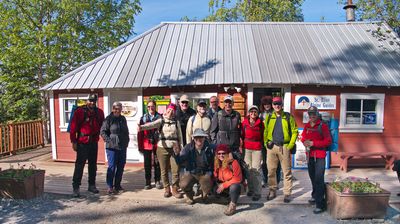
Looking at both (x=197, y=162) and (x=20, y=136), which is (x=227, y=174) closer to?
(x=197, y=162)

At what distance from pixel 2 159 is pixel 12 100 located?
22.0 ft

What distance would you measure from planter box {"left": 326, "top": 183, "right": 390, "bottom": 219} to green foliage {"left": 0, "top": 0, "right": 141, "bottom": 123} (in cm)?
1150

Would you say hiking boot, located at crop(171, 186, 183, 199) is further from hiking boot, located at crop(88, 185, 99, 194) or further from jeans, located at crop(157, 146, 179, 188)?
hiking boot, located at crop(88, 185, 99, 194)

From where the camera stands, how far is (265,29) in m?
9.91

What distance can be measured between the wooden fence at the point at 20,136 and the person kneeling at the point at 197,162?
7.56 metres

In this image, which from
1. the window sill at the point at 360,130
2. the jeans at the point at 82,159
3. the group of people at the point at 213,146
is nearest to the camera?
the group of people at the point at 213,146

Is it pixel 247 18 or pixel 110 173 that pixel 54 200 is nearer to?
pixel 110 173

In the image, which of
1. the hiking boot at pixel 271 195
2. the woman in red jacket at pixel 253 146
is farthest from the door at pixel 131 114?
the hiking boot at pixel 271 195

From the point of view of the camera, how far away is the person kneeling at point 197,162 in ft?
15.4

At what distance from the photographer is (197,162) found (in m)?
4.73

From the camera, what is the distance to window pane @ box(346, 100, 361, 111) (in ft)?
25.7

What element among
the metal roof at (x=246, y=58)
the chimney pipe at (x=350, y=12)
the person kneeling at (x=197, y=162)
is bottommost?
the person kneeling at (x=197, y=162)

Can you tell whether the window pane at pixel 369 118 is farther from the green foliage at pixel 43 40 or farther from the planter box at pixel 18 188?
the green foliage at pixel 43 40

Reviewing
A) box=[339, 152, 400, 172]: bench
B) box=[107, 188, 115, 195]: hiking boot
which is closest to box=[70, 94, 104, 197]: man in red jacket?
box=[107, 188, 115, 195]: hiking boot
